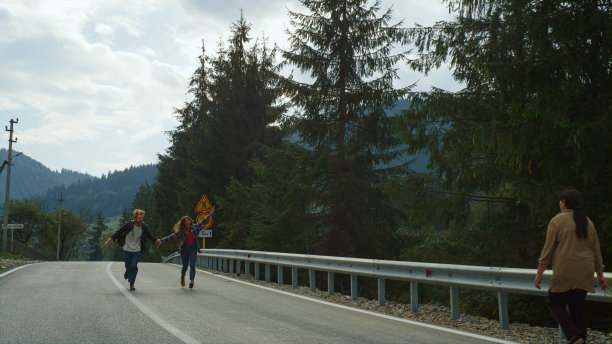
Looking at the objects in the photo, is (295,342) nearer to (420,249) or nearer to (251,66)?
(420,249)

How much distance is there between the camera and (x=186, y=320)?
6969 mm

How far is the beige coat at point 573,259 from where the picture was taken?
5285 millimetres

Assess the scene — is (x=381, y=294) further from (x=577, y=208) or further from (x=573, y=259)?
(x=577, y=208)

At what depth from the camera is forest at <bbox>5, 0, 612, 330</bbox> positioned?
9.44 m

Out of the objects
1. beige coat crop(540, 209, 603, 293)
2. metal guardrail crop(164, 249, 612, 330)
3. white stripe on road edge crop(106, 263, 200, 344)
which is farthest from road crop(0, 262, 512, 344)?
beige coat crop(540, 209, 603, 293)

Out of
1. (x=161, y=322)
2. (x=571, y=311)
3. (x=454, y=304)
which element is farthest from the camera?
(x=454, y=304)

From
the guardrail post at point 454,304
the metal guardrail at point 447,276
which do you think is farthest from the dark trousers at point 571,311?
the guardrail post at point 454,304

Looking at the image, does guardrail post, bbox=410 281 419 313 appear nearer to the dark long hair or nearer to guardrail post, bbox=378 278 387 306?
guardrail post, bbox=378 278 387 306

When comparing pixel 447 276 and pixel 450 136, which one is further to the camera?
pixel 450 136

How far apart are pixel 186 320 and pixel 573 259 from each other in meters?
4.85

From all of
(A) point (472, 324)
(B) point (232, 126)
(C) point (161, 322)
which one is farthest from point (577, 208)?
(B) point (232, 126)

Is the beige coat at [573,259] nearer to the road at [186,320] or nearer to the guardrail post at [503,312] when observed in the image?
the road at [186,320]

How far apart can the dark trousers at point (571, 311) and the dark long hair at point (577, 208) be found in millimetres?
624

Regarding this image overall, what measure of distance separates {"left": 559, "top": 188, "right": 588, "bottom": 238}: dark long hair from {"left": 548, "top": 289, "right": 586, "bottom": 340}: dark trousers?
62 cm
